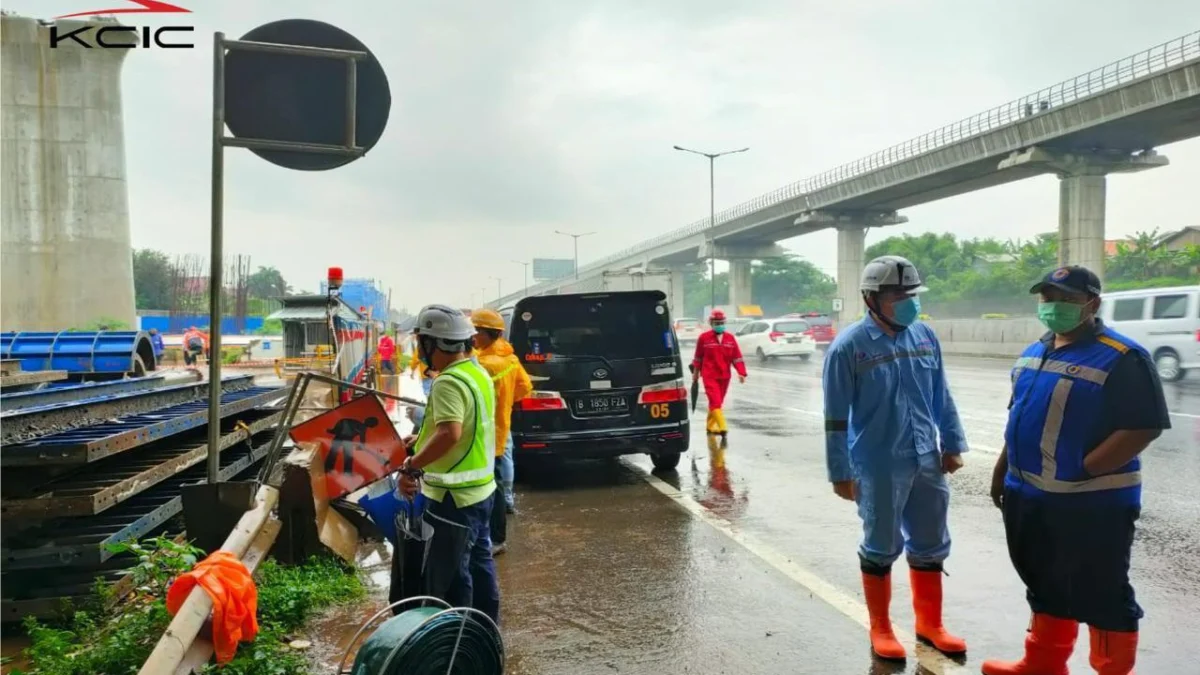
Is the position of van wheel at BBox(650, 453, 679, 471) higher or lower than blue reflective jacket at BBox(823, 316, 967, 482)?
lower

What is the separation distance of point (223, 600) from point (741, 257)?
61018 millimetres

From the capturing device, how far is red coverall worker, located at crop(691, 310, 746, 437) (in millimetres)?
10820

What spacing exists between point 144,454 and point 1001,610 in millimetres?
5626

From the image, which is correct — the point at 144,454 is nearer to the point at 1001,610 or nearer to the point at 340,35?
the point at 340,35

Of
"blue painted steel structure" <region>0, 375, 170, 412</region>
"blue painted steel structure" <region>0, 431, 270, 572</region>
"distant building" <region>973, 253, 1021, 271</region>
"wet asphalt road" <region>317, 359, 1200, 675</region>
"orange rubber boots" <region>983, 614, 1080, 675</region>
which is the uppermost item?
"distant building" <region>973, 253, 1021, 271</region>

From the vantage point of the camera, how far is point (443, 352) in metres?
3.58

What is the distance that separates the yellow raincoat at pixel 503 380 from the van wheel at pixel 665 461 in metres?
2.40

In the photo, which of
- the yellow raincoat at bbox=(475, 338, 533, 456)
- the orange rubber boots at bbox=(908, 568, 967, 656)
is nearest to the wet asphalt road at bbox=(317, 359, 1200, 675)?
the orange rubber boots at bbox=(908, 568, 967, 656)

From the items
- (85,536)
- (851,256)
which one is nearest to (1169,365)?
(85,536)

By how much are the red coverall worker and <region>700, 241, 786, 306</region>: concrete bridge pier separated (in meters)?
50.7

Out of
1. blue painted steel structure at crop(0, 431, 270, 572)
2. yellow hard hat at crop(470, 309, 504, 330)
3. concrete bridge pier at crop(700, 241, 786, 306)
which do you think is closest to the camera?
blue painted steel structure at crop(0, 431, 270, 572)

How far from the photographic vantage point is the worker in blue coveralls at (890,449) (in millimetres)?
3754

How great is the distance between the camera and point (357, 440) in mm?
4605

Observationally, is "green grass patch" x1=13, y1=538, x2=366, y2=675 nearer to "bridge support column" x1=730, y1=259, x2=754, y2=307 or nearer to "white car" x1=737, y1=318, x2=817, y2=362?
"white car" x1=737, y1=318, x2=817, y2=362
